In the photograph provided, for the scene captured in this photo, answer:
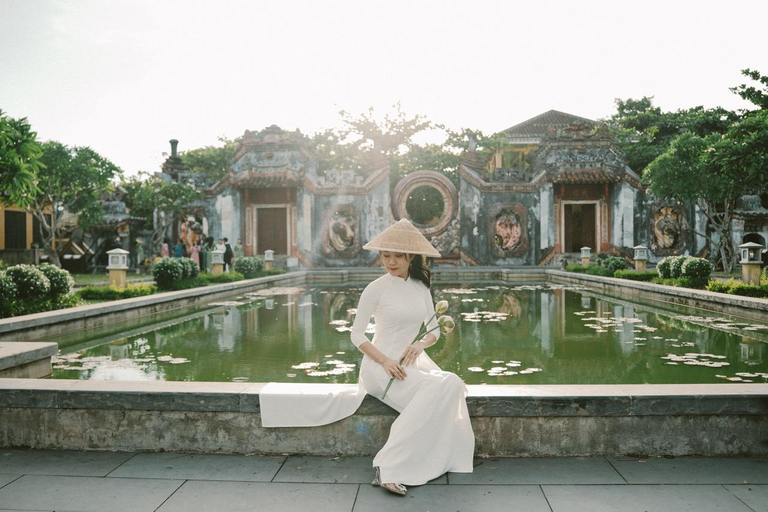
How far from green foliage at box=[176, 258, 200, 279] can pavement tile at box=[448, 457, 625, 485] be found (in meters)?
10.1

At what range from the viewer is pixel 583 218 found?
22797 mm

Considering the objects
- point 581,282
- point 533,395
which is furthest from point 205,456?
point 581,282

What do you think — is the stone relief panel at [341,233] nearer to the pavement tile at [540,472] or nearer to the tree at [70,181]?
the tree at [70,181]

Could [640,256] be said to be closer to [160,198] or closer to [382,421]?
[382,421]

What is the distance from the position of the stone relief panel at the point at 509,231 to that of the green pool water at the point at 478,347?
40.1 ft

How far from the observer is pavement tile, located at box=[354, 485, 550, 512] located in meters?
2.34

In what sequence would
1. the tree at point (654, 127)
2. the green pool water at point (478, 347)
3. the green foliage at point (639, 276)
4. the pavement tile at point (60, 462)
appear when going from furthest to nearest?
1. the tree at point (654, 127)
2. the green foliage at point (639, 276)
3. the green pool water at point (478, 347)
4. the pavement tile at point (60, 462)

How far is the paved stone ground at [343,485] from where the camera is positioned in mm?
2369

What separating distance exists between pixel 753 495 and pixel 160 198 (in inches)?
825

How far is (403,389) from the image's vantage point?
2.86m

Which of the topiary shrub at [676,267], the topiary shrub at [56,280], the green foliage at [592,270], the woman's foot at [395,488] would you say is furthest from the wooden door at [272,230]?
the woman's foot at [395,488]

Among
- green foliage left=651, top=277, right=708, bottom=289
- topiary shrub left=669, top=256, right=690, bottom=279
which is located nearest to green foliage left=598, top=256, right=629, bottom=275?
topiary shrub left=669, top=256, right=690, bottom=279

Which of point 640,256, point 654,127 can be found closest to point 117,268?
point 640,256

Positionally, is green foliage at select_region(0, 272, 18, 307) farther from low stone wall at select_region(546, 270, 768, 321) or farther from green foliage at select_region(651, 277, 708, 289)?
green foliage at select_region(651, 277, 708, 289)
